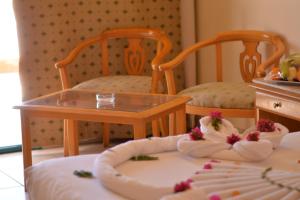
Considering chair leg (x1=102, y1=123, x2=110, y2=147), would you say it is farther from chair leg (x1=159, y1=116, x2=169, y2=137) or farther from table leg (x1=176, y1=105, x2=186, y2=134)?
table leg (x1=176, y1=105, x2=186, y2=134)

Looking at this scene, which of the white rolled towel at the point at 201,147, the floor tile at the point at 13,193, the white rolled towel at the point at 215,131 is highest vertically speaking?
the white rolled towel at the point at 215,131

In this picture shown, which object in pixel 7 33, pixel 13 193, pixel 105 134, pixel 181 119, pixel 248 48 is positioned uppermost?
pixel 7 33

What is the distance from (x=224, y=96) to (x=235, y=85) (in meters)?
0.21

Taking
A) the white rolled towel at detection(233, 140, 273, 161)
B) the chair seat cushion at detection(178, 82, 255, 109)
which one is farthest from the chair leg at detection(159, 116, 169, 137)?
the white rolled towel at detection(233, 140, 273, 161)

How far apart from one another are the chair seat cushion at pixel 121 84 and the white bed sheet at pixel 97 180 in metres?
1.74

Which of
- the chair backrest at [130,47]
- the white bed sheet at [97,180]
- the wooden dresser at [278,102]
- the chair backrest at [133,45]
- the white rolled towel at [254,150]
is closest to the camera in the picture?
the white bed sheet at [97,180]

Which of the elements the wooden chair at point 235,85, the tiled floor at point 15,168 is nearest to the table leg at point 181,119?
the wooden chair at point 235,85

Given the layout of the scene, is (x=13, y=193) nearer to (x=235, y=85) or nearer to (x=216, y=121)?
(x=235, y=85)

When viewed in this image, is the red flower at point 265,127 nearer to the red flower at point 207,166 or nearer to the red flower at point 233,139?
the red flower at point 233,139

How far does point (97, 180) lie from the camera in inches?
73.2

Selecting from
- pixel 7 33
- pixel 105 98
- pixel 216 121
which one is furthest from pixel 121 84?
pixel 216 121

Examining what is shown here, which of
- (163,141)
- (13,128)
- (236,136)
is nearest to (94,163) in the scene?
(163,141)

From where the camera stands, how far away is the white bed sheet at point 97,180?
1803 mm

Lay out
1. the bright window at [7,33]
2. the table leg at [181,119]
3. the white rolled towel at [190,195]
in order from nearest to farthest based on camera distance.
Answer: the white rolled towel at [190,195] < the table leg at [181,119] < the bright window at [7,33]
